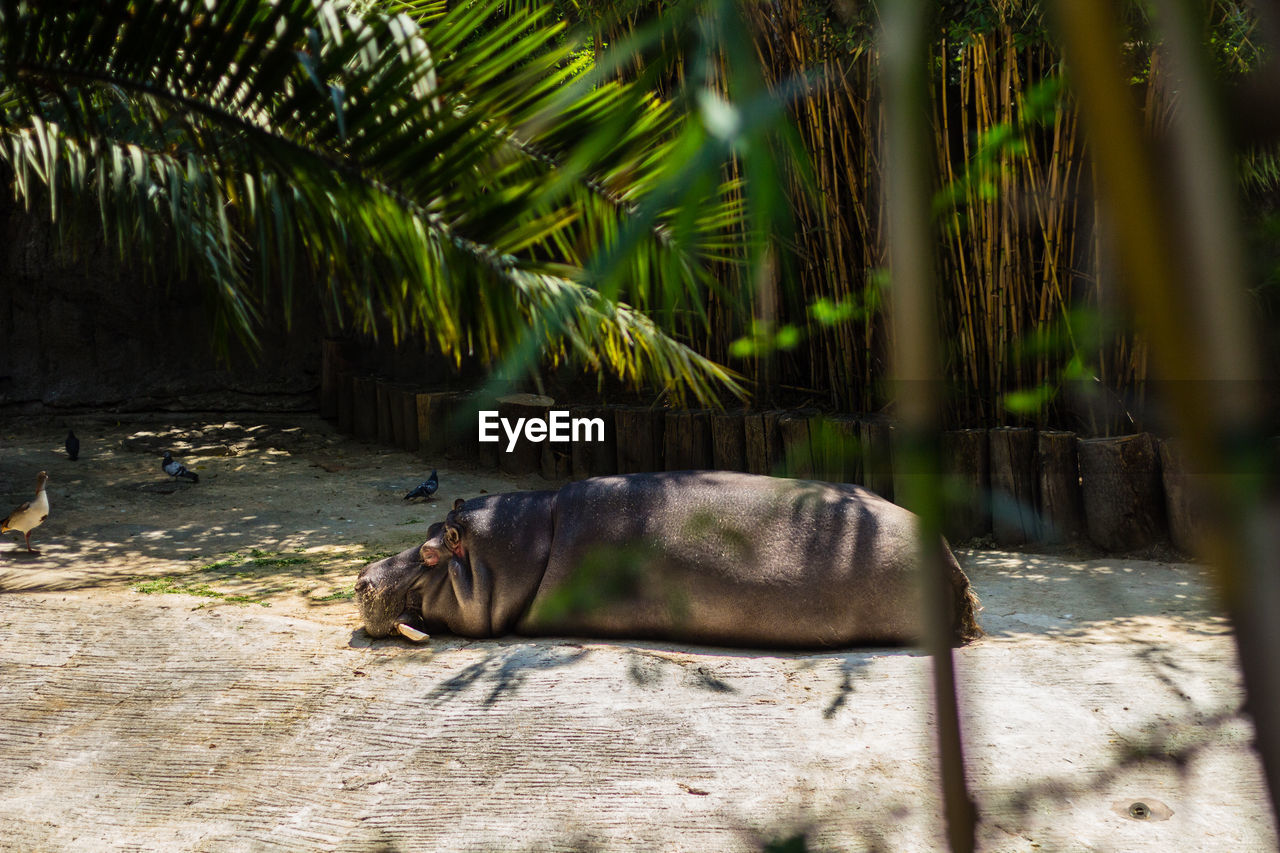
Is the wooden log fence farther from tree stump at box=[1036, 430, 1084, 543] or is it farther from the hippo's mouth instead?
the hippo's mouth

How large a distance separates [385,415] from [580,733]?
5285mm

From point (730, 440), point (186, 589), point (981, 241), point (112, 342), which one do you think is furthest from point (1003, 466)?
point (112, 342)

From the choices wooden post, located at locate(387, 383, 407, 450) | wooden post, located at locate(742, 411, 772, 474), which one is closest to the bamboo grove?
wooden post, located at locate(742, 411, 772, 474)

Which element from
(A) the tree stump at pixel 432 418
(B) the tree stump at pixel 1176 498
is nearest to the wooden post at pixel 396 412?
(A) the tree stump at pixel 432 418

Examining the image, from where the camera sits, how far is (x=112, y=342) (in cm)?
790

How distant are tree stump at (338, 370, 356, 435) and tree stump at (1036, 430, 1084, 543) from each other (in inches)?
193

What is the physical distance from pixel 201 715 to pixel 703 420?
10.8 feet

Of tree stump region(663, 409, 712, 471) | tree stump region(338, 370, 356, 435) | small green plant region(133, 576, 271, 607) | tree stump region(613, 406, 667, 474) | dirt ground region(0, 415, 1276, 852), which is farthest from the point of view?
tree stump region(338, 370, 356, 435)

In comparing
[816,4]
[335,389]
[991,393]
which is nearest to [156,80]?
[816,4]

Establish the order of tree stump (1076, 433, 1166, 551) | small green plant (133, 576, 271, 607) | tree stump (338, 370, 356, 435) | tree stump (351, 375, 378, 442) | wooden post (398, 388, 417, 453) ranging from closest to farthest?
1. small green plant (133, 576, 271, 607)
2. tree stump (1076, 433, 1166, 551)
3. wooden post (398, 388, 417, 453)
4. tree stump (351, 375, 378, 442)
5. tree stump (338, 370, 356, 435)

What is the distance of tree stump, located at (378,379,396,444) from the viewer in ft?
23.8

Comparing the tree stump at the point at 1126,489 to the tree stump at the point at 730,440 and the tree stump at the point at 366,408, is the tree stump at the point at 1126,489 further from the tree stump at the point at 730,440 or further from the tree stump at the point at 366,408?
the tree stump at the point at 366,408

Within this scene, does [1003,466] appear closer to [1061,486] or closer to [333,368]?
[1061,486]

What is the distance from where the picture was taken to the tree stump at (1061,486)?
4.29m
